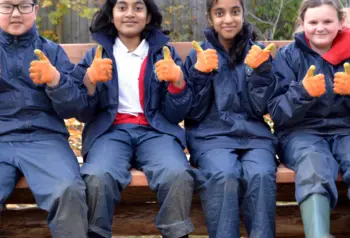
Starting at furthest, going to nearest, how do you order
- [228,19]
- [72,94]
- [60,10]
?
1. [60,10]
2. [228,19]
3. [72,94]

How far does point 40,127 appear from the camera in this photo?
10.9 ft

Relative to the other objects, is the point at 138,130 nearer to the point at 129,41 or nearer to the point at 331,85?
the point at 129,41

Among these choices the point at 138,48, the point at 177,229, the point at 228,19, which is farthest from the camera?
the point at 138,48

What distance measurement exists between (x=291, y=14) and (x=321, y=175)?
197 inches

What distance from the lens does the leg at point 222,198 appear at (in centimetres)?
314

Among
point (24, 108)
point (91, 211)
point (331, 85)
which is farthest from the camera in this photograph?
point (331, 85)

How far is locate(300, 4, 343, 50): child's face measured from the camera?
3.58 metres

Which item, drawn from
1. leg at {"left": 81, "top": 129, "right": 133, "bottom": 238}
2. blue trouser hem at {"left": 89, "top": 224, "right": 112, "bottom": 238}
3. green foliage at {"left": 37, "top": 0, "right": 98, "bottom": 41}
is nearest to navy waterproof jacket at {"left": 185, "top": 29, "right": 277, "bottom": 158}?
leg at {"left": 81, "top": 129, "right": 133, "bottom": 238}

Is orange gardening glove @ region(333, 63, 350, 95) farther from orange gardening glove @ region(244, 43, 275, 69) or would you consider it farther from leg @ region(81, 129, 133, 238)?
leg @ region(81, 129, 133, 238)

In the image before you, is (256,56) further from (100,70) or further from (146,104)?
(100,70)

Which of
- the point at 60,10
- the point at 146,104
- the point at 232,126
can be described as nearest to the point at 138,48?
the point at 146,104

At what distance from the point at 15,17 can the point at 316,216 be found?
5.66ft

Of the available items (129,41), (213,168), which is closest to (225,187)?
(213,168)

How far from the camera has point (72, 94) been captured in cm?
326
